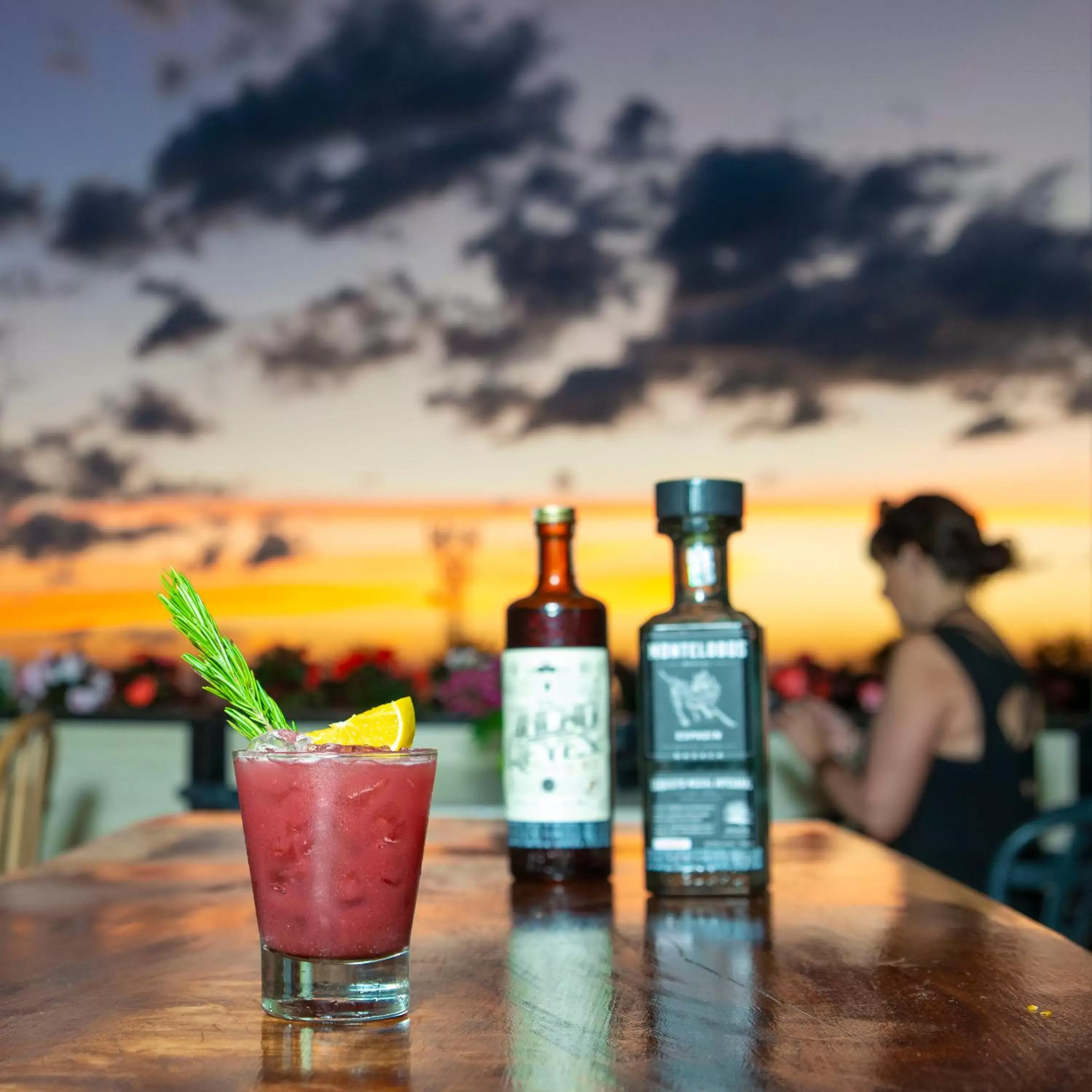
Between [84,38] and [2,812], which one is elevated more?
[84,38]

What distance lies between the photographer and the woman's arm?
2674 millimetres

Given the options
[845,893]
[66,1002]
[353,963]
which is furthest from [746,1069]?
[845,893]

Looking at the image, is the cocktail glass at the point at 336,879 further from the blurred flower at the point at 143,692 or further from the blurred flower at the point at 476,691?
the blurred flower at the point at 143,692

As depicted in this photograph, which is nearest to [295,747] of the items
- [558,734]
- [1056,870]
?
[558,734]

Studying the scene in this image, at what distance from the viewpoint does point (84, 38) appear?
6156 mm

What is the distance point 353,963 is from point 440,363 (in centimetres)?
545

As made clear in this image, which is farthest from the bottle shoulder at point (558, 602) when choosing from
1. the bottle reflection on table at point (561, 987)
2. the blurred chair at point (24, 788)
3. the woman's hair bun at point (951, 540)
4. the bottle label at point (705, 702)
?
the woman's hair bun at point (951, 540)

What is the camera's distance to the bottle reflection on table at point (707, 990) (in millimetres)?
604

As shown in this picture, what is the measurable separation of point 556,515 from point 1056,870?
1.24 meters

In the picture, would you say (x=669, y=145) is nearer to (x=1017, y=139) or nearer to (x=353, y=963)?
(x=1017, y=139)

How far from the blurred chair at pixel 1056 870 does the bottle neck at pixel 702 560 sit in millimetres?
1046

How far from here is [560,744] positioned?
1.14 meters

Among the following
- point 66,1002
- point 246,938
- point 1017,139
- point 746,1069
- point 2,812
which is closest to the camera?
point 746,1069

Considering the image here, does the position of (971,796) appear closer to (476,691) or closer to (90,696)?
(476,691)
